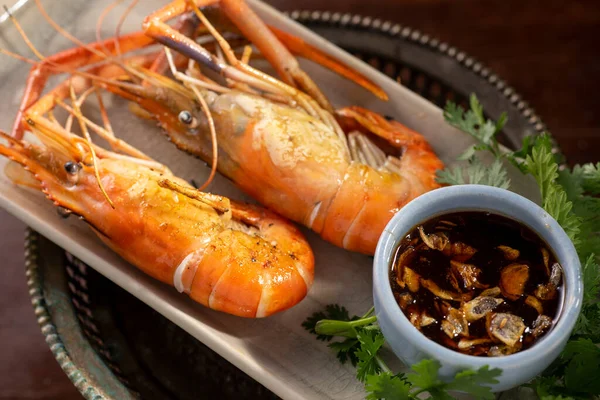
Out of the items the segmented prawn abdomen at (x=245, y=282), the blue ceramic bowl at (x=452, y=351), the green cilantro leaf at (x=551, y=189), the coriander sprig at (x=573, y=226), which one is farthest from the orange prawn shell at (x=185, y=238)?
the green cilantro leaf at (x=551, y=189)

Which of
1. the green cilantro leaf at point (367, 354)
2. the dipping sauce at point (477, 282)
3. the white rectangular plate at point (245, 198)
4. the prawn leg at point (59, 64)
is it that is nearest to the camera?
the dipping sauce at point (477, 282)

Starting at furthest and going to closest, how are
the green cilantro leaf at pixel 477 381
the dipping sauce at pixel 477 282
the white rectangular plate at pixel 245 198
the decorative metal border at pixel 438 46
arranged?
the decorative metal border at pixel 438 46, the white rectangular plate at pixel 245 198, the dipping sauce at pixel 477 282, the green cilantro leaf at pixel 477 381

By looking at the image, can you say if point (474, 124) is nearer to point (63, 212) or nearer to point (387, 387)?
point (387, 387)

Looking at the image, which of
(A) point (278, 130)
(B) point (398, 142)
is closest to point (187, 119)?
(A) point (278, 130)

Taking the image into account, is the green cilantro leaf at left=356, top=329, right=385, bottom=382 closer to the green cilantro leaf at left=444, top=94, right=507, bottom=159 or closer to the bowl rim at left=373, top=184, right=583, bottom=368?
the bowl rim at left=373, top=184, right=583, bottom=368

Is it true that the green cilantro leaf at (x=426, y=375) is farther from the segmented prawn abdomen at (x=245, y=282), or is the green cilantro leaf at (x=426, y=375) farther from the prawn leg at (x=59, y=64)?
the prawn leg at (x=59, y=64)

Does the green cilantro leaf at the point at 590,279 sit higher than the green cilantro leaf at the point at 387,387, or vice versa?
the green cilantro leaf at the point at 590,279
